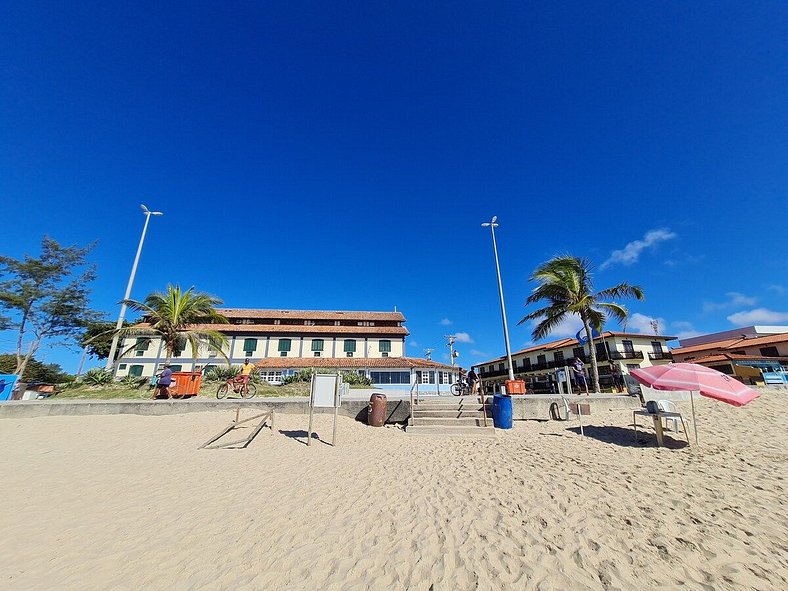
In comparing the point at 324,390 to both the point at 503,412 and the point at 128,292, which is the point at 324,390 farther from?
the point at 128,292

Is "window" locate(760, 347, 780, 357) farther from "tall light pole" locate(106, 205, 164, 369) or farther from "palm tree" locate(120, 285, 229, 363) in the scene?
"tall light pole" locate(106, 205, 164, 369)

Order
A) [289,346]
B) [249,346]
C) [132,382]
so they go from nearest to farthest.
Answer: [132,382] → [249,346] → [289,346]

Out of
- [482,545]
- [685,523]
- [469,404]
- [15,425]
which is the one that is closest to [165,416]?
[15,425]

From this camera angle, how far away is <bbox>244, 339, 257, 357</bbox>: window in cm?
3422

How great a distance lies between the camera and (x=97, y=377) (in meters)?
18.2

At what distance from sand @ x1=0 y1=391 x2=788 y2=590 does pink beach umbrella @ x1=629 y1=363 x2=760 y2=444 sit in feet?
4.56

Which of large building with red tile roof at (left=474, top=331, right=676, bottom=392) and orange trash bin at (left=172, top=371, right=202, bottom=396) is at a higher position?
large building with red tile roof at (left=474, top=331, right=676, bottom=392)

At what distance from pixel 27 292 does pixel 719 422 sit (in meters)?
42.0

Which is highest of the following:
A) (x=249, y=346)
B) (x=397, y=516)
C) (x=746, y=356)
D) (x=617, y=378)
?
(x=249, y=346)

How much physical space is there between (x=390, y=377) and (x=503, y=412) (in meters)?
19.5

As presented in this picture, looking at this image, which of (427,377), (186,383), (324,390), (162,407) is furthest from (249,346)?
(324,390)

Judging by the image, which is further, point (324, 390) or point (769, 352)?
point (769, 352)

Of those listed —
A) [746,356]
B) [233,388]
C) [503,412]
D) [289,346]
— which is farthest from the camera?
[289,346]

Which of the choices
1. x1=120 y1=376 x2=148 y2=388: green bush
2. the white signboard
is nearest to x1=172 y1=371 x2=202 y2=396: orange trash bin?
x1=120 y1=376 x2=148 y2=388: green bush
